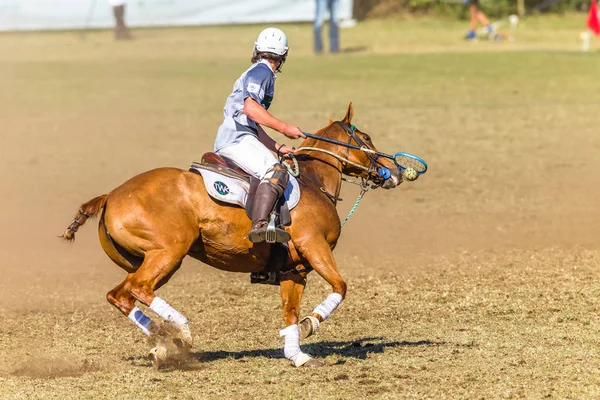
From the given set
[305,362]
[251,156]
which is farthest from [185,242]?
[305,362]

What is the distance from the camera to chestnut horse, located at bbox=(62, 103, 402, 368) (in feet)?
29.7

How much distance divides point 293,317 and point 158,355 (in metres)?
1.23

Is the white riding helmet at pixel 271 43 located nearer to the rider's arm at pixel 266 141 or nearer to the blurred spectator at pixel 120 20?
the rider's arm at pixel 266 141

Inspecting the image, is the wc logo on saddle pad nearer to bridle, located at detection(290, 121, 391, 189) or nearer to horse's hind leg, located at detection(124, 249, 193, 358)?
horse's hind leg, located at detection(124, 249, 193, 358)

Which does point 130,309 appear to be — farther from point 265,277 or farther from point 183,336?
point 265,277

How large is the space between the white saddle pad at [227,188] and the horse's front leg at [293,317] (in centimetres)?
70

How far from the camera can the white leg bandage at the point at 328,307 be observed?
9117 mm

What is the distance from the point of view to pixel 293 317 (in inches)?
373

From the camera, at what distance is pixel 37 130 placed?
22.3 meters

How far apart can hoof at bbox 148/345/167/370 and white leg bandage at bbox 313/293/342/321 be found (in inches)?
51.1

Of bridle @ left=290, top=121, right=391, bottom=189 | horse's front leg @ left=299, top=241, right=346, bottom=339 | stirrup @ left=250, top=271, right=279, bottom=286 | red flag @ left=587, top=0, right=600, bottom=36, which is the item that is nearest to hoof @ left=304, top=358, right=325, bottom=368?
horse's front leg @ left=299, top=241, right=346, bottom=339

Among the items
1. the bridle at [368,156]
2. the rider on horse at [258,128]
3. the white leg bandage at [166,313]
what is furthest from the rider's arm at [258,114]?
the white leg bandage at [166,313]

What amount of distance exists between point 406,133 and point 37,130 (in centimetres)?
751

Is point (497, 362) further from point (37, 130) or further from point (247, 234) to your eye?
point (37, 130)
